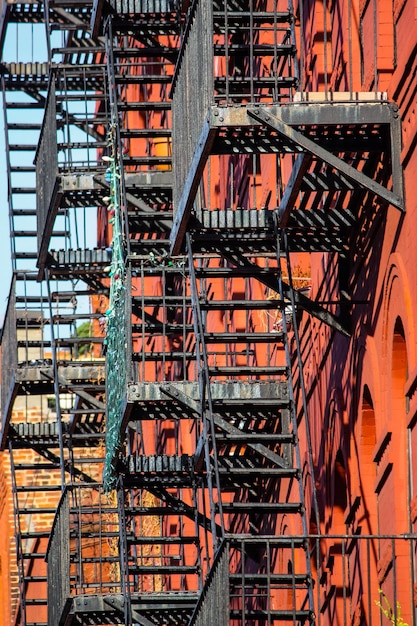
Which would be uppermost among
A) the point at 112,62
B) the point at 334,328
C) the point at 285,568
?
the point at 112,62

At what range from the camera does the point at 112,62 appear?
69.8ft

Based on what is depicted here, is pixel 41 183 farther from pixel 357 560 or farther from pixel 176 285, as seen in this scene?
pixel 357 560

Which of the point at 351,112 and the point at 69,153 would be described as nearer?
the point at 351,112

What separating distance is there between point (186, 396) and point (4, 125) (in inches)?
427

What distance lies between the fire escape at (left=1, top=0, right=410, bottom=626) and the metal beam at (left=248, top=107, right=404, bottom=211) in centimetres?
1

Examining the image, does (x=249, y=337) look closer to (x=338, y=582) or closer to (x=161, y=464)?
(x=338, y=582)

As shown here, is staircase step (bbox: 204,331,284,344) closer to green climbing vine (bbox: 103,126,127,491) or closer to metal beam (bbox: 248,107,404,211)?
green climbing vine (bbox: 103,126,127,491)

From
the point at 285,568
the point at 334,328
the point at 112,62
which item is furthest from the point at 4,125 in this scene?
the point at 334,328

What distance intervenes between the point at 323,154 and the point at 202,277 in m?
2.72

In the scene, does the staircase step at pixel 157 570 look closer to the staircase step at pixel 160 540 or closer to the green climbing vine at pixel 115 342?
the staircase step at pixel 160 540

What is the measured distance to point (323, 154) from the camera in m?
15.3

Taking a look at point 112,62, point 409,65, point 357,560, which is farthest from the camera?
point 112,62

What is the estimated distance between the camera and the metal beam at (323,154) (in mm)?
15102

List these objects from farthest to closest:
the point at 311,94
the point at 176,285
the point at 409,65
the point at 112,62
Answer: the point at 176,285
the point at 112,62
the point at 311,94
the point at 409,65
